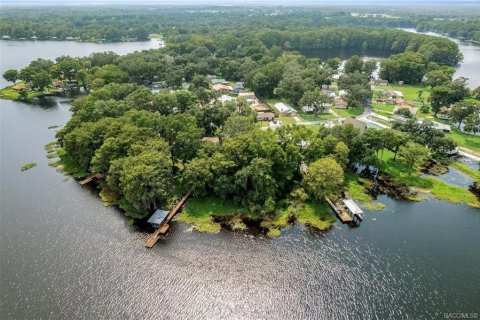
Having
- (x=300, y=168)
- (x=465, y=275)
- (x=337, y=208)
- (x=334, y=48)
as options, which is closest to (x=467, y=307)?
(x=465, y=275)

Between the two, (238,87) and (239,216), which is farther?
(238,87)

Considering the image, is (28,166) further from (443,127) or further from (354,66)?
(354,66)

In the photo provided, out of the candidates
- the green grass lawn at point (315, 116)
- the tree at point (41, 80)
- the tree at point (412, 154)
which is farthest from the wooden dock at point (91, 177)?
the tree at point (41, 80)

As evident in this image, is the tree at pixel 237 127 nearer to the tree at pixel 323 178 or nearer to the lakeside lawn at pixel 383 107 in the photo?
the tree at pixel 323 178

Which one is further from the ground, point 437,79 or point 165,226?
point 437,79

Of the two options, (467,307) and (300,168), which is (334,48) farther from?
(467,307)

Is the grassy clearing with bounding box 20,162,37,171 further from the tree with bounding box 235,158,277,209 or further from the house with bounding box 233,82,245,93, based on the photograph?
the house with bounding box 233,82,245,93

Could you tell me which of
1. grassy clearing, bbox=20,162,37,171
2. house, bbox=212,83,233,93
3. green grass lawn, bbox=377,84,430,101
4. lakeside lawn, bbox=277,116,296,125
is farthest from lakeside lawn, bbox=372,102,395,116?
grassy clearing, bbox=20,162,37,171

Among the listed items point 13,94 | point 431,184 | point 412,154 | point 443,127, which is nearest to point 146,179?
point 412,154
